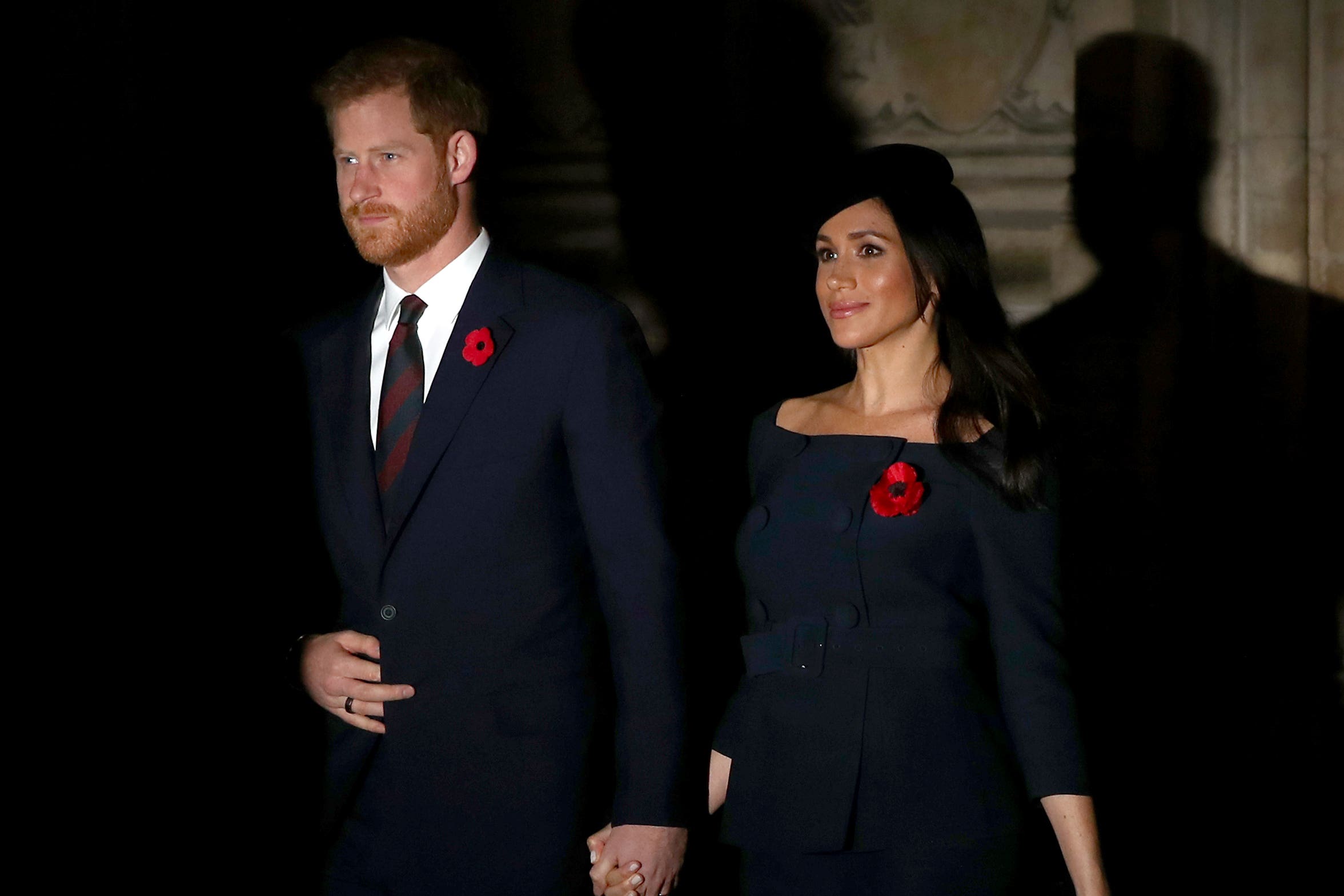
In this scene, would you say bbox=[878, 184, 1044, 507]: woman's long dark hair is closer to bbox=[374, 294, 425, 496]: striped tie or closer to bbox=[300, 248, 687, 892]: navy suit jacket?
bbox=[300, 248, 687, 892]: navy suit jacket

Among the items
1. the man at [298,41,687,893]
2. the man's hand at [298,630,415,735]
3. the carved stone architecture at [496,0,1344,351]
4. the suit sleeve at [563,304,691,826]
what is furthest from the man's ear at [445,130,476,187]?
the carved stone architecture at [496,0,1344,351]

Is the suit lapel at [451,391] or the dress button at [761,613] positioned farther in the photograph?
the dress button at [761,613]

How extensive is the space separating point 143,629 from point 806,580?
1363mm

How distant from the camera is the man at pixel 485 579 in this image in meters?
2.47

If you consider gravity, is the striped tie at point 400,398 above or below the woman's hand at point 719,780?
above

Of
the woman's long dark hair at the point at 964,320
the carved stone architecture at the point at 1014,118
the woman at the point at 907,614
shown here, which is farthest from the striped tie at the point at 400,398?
the carved stone architecture at the point at 1014,118

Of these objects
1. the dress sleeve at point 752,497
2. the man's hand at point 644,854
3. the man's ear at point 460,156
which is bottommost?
the man's hand at point 644,854

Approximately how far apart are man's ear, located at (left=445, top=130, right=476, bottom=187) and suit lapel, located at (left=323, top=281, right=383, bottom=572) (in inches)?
10.9

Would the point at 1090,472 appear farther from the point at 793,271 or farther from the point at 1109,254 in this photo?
the point at 793,271

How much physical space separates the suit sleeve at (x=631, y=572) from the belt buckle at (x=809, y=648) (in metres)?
0.20

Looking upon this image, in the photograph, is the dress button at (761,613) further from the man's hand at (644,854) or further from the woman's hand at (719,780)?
the man's hand at (644,854)

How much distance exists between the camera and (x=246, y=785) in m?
3.21

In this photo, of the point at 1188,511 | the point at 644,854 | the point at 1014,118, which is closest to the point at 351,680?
the point at 644,854

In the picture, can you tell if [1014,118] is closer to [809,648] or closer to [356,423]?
[809,648]
